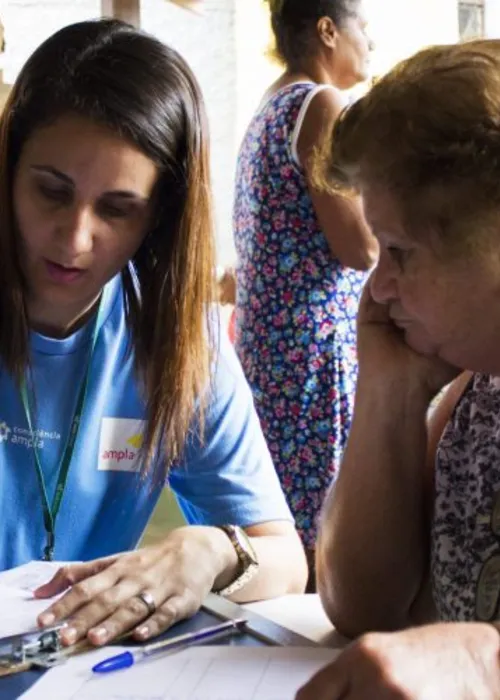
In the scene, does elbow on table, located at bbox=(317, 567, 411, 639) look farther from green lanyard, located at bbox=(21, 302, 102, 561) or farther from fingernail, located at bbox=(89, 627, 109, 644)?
green lanyard, located at bbox=(21, 302, 102, 561)

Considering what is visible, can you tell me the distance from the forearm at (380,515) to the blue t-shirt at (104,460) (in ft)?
0.70

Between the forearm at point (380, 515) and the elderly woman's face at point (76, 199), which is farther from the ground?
the elderly woman's face at point (76, 199)

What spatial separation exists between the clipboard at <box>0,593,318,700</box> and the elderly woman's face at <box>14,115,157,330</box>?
1.53 ft

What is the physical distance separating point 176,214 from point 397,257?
1.51ft

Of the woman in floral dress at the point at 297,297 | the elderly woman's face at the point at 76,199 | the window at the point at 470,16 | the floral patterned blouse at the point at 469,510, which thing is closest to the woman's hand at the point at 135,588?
the floral patterned blouse at the point at 469,510

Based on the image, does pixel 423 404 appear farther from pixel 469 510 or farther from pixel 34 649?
pixel 34 649

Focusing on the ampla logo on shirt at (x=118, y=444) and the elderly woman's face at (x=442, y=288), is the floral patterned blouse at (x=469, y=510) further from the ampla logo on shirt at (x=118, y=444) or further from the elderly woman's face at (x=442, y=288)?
the ampla logo on shirt at (x=118, y=444)

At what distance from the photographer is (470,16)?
137 inches

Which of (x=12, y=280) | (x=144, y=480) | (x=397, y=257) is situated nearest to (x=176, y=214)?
(x=12, y=280)

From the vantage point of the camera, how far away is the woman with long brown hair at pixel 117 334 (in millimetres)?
1288

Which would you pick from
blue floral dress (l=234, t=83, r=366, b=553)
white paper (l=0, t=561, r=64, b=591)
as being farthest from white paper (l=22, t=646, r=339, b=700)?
blue floral dress (l=234, t=83, r=366, b=553)

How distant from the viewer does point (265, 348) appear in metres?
2.25

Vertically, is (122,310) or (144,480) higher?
(122,310)

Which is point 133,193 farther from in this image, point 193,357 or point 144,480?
point 144,480
